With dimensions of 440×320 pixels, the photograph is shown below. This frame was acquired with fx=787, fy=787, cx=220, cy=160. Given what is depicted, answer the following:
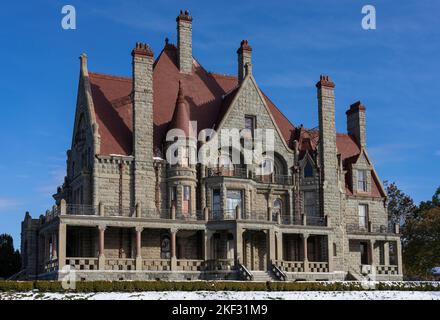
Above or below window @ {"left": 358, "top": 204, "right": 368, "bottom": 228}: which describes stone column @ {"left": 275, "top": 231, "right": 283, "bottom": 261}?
below

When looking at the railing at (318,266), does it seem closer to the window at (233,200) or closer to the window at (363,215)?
the window at (233,200)

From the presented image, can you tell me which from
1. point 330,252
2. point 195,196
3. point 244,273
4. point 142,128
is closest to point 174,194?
point 195,196

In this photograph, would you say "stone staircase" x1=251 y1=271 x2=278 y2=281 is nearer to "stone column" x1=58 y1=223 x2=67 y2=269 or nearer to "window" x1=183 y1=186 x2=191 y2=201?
"window" x1=183 y1=186 x2=191 y2=201

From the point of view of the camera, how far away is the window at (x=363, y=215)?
63.6 metres

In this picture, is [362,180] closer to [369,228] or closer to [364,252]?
[369,228]

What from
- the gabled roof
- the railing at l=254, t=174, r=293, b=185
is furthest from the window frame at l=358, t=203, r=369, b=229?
the gabled roof

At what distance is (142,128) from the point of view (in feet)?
178

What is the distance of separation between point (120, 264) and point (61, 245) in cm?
405

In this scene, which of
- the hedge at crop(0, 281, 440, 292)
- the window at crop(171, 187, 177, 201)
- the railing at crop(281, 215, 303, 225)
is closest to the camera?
the hedge at crop(0, 281, 440, 292)

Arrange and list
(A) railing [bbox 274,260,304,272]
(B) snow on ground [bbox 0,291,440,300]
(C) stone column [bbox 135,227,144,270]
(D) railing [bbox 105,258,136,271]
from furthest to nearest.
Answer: (A) railing [bbox 274,260,304,272], (C) stone column [bbox 135,227,144,270], (D) railing [bbox 105,258,136,271], (B) snow on ground [bbox 0,291,440,300]

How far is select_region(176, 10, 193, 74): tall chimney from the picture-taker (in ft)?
202

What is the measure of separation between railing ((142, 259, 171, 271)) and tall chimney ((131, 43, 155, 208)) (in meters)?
4.36

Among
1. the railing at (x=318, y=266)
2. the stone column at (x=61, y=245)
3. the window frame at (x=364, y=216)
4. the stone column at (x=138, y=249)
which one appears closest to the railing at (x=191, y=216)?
the stone column at (x=138, y=249)

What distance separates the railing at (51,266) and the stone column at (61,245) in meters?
1.06
